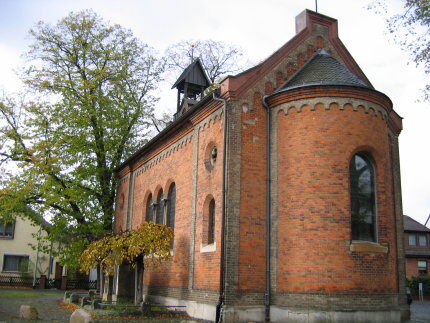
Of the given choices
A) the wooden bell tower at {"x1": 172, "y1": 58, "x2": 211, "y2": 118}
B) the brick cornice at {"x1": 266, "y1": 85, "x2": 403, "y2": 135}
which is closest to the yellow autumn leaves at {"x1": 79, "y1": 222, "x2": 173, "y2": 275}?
the brick cornice at {"x1": 266, "y1": 85, "x2": 403, "y2": 135}

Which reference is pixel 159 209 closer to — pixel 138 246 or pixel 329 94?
pixel 138 246

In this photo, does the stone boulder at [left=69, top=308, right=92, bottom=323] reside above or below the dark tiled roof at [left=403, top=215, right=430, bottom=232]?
below

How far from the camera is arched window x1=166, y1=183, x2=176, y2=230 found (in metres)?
18.9

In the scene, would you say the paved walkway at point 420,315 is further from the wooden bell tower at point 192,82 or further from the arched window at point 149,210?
the wooden bell tower at point 192,82

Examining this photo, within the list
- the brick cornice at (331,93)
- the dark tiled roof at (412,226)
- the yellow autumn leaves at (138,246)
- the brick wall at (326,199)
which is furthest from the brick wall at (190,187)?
the dark tiled roof at (412,226)

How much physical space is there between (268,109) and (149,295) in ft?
32.4

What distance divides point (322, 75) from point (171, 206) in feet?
28.1

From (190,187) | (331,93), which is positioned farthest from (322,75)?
(190,187)

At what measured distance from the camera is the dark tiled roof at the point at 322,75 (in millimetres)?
13969

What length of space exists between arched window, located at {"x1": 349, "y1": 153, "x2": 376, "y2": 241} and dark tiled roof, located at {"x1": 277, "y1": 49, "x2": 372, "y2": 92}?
2.42 meters

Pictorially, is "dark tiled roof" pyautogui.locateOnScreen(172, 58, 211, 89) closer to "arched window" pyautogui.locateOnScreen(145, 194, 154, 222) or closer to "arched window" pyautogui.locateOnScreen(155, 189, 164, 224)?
"arched window" pyautogui.locateOnScreen(145, 194, 154, 222)

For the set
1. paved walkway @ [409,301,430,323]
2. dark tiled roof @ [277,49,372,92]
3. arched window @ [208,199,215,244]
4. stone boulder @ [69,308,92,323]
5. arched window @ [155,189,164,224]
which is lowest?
paved walkway @ [409,301,430,323]

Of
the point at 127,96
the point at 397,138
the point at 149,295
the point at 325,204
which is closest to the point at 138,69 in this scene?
the point at 127,96

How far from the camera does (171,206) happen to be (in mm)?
19156
